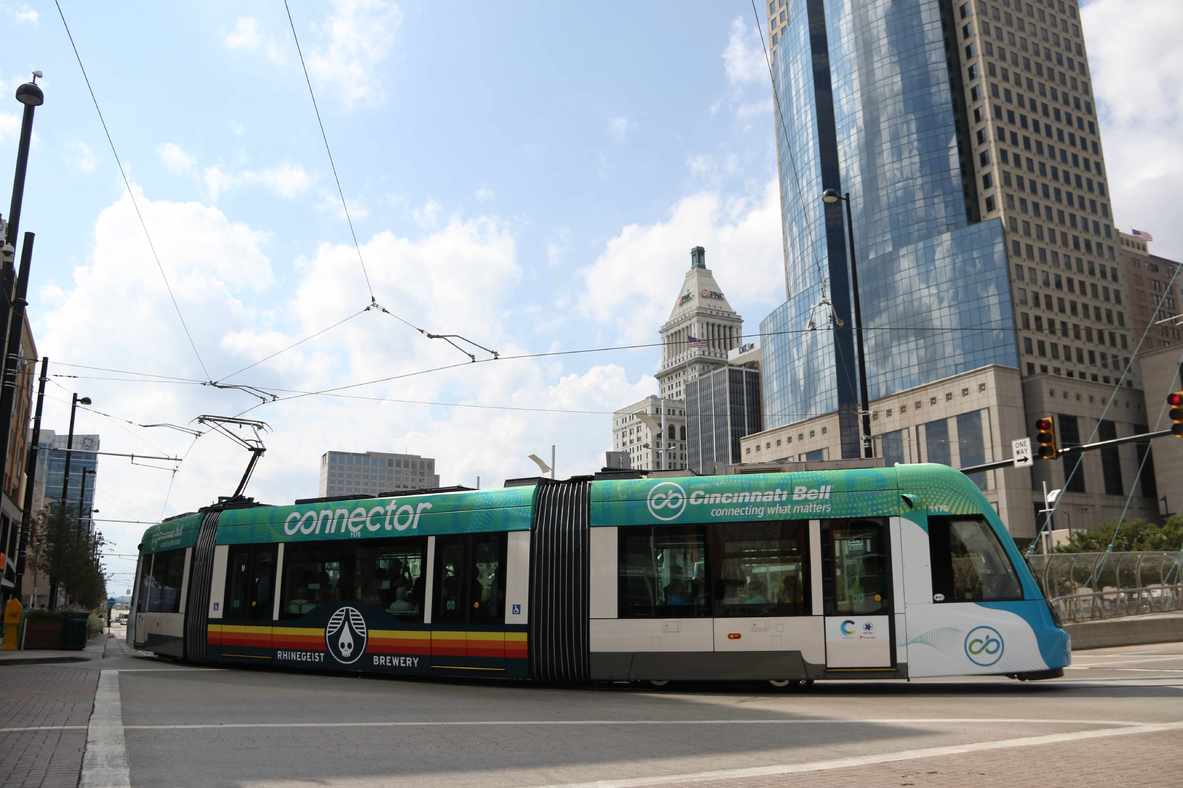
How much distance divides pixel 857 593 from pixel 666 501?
10.2 ft

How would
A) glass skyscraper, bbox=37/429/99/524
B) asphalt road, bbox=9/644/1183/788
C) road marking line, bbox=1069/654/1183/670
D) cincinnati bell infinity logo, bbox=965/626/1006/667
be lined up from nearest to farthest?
asphalt road, bbox=9/644/1183/788 < cincinnati bell infinity logo, bbox=965/626/1006/667 < road marking line, bbox=1069/654/1183/670 < glass skyscraper, bbox=37/429/99/524

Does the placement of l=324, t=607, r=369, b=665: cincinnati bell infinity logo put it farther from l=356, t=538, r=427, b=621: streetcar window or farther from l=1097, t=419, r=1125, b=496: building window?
l=1097, t=419, r=1125, b=496: building window

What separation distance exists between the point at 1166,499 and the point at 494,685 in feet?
322

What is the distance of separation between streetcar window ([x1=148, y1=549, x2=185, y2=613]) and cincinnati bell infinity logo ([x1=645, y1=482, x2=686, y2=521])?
1117 cm

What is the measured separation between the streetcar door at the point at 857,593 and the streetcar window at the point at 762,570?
0.34m

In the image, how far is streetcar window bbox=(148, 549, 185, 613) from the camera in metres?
20.1

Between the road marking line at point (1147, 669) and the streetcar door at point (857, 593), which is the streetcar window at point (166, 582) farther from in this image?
the road marking line at point (1147, 669)

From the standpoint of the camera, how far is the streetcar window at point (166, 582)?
20094mm

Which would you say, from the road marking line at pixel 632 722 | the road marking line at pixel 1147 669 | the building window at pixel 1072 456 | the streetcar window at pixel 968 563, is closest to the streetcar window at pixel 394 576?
the road marking line at pixel 632 722

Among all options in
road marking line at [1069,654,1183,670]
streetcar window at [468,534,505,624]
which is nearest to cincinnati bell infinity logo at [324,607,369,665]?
streetcar window at [468,534,505,624]

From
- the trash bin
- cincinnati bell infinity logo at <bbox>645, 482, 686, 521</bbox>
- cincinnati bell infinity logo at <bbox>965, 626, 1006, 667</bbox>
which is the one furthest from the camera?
the trash bin

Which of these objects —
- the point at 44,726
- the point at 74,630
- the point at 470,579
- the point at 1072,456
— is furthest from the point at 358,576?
the point at 1072,456

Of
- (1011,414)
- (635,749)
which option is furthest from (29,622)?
(1011,414)

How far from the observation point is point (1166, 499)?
9381 centimetres
